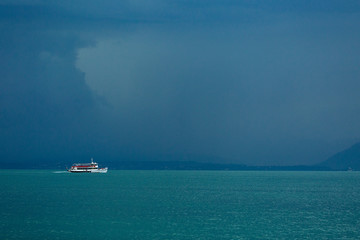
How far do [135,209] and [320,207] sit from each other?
113 feet

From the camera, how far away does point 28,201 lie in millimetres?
97938

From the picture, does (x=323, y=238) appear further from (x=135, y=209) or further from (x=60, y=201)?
(x=60, y=201)

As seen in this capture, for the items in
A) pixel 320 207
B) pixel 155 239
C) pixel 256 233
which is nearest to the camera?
pixel 155 239

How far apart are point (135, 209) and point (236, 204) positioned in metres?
21.7

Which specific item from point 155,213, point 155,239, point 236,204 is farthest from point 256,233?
point 236,204

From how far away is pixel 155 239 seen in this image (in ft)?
182

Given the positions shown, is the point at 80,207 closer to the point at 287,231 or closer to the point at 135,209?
the point at 135,209

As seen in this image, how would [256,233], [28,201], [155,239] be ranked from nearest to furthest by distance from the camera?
[155,239], [256,233], [28,201]

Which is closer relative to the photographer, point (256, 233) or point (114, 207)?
point (256, 233)

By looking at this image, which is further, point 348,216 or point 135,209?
point 135,209

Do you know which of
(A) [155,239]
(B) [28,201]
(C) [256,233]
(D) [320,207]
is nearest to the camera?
(A) [155,239]

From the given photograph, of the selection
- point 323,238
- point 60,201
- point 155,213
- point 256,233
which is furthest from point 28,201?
point 323,238

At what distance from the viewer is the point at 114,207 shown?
3435 inches

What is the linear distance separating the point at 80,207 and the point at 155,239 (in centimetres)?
3477
